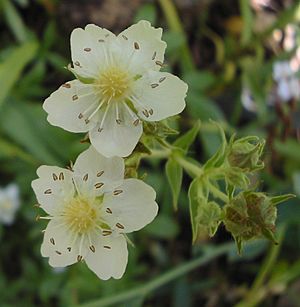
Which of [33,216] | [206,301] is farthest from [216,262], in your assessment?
[33,216]

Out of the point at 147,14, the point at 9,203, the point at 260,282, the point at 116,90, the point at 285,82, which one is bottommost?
the point at 260,282

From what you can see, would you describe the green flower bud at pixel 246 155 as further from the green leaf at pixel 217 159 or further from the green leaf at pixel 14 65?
the green leaf at pixel 14 65

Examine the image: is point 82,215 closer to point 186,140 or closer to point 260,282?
point 186,140

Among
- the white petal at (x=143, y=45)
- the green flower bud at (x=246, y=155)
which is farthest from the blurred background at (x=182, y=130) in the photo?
the white petal at (x=143, y=45)

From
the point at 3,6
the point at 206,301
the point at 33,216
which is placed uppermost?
the point at 3,6

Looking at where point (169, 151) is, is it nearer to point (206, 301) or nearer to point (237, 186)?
point (237, 186)

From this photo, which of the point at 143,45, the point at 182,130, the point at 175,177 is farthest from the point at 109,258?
the point at 182,130

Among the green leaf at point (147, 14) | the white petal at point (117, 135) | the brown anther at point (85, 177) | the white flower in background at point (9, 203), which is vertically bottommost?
the white flower in background at point (9, 203)
